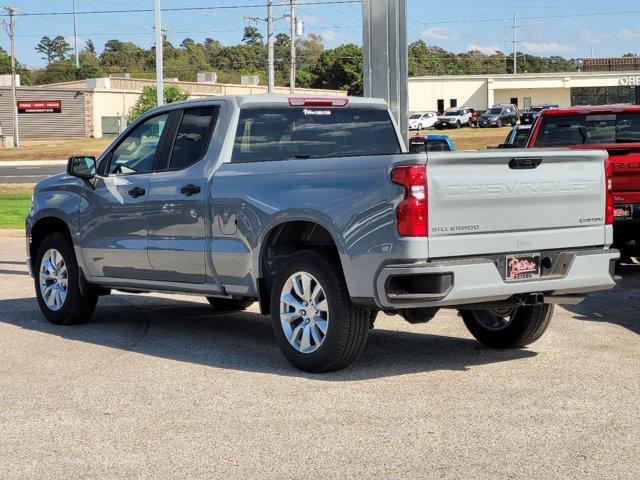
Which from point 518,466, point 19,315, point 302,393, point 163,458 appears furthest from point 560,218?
point 19,315

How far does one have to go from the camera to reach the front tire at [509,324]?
8914 mm

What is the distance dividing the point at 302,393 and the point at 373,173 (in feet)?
4.93

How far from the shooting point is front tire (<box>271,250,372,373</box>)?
790 centimetres

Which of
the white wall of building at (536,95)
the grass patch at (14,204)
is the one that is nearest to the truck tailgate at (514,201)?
→ the grass patch at (14,204)

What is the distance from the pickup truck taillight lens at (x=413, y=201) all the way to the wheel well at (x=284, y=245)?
984mm

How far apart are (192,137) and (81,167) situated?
129cm

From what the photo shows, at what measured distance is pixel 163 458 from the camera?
19.7 feet

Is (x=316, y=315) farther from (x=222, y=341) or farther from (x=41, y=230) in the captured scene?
(x=41, y=230)

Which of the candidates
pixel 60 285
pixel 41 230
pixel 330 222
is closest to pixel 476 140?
pixel 41 230

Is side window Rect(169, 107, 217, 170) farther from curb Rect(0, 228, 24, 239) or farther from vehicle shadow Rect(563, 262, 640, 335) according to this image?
curb Rect(0, 228, 24, 239)

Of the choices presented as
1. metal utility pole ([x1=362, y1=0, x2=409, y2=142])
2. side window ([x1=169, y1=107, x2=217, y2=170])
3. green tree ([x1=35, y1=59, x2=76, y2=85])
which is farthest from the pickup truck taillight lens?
green tree ([x1=35, y1=59, x2=76, y2=85])

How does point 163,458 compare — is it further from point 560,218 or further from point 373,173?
point 560,218

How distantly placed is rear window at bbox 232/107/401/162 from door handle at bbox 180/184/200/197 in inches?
14.7

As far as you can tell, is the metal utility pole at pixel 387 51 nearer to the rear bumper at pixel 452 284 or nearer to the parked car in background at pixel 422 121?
the rear bumper at pixel 452 284
